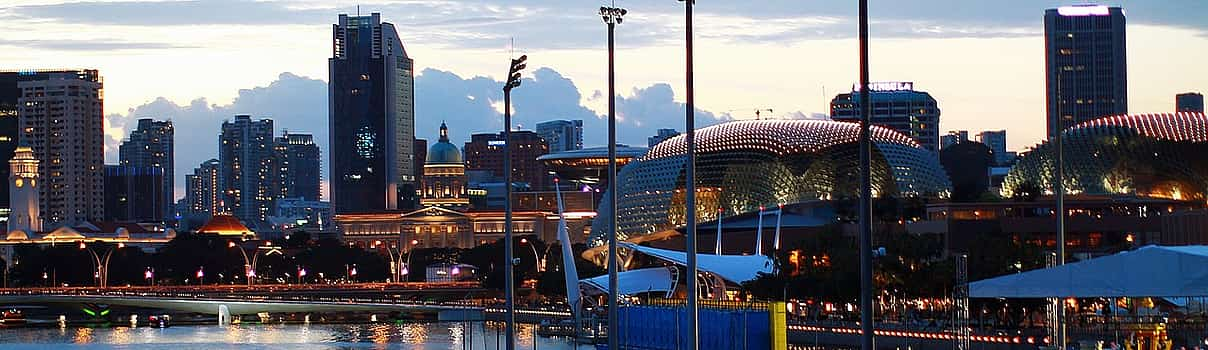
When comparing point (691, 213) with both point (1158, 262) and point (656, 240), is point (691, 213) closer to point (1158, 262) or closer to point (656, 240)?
point (1158, 262)

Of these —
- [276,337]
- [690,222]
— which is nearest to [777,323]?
[690,222]

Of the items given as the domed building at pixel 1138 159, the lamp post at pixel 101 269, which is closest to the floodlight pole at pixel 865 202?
the domed building at pixel 1138 159

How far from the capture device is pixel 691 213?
123ft

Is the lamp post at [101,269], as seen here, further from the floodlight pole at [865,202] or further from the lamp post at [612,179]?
the floodlight pole at [865,202]

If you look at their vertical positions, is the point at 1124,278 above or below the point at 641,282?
above

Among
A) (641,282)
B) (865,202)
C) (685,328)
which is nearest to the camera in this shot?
(865,202)

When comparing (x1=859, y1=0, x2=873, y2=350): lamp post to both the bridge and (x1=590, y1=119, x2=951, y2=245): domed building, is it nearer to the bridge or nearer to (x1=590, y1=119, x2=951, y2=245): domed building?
the bridge

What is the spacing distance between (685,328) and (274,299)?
10251 centimetres

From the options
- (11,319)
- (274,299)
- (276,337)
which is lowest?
(11,319)

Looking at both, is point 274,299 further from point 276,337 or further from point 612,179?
point 612,179

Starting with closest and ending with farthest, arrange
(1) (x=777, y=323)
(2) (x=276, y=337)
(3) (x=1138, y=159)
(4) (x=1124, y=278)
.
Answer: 1. (4) (x=1124, y=278)
2. (1) (x=777, y=323)
3. (2) (x=276, y=337)
4. (3) (x=1138, y=159)

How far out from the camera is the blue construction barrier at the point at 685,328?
45.9m

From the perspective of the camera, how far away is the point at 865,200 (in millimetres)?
28234

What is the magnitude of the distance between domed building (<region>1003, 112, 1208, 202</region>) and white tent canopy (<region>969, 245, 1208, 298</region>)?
3905 inches
